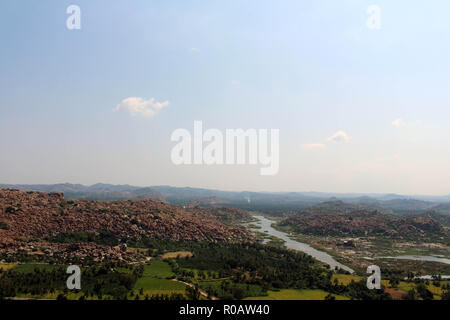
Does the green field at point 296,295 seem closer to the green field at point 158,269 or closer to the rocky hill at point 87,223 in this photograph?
the green field at point 158,269

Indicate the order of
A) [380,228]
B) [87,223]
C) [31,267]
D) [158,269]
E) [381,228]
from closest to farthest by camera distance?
1. [31,267]
2. [158,269]
3. [87,223]
4. [381,228]
5. [380,228]

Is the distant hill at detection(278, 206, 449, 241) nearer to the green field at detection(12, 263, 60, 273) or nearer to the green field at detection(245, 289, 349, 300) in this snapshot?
the green field at detection(245, 289, 349, 300)

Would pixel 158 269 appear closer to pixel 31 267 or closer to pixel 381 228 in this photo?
pixel 31 267

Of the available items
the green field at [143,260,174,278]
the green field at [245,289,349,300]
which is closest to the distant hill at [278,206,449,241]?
the green field at [245,289,349,300]

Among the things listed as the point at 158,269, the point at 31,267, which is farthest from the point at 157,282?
the point at 31,267

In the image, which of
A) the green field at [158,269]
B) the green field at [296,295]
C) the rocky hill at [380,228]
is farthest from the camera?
the rocky hill at [380,228]

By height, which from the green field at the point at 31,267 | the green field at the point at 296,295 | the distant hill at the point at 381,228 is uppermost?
the green field at the point at 31,267

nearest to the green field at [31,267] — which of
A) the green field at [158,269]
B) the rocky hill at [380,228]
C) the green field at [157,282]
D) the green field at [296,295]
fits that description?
the green field at [158,269]
